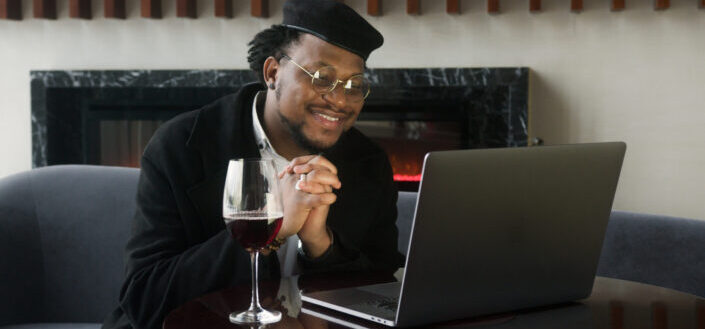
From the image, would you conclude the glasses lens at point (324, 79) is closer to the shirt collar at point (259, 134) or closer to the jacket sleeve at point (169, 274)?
the shirt collar at point (259, 134)

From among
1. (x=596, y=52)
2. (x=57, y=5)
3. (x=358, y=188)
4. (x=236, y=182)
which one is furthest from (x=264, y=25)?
(x=236, y=182)

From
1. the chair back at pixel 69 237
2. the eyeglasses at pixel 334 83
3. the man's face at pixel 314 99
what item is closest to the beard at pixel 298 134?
the man's face at pixel 314 99

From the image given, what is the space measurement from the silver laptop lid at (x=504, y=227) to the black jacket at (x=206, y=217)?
Result: 43 cm

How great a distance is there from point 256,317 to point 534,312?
0.37m

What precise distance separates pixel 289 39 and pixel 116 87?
1.72 m

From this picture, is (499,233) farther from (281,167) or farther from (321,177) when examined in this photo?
(281,167)

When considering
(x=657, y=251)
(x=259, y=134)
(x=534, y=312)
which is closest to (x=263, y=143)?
(x=259, y=134)

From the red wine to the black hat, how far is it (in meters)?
0.67

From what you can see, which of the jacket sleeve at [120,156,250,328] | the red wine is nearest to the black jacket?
the jacket sleeve at [120,156,250,328]

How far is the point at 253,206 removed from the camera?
0.95 metres

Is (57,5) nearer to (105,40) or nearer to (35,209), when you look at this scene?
(105,40)

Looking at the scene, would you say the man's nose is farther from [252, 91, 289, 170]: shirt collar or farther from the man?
[252, 91, 289, 170]: shirt collar

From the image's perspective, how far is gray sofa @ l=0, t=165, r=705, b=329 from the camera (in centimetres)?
181

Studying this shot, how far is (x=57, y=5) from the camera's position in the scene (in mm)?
3221
